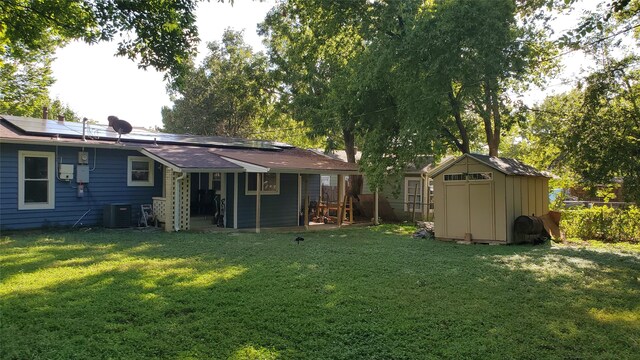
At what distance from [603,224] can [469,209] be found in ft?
18.3

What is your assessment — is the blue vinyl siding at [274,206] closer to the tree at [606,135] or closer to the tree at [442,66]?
the tree at [442,66]

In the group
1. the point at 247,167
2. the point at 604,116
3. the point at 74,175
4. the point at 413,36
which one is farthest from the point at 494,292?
the point at 74,175

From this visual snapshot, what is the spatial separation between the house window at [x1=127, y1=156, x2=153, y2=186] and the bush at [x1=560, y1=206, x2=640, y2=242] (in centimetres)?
1433

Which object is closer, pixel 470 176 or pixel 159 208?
pixel 470 176

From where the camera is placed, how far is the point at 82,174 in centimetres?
1237

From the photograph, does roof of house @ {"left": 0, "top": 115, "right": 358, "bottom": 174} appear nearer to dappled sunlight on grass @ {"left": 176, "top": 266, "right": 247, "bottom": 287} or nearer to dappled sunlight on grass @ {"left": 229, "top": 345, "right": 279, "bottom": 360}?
dappled sunlight on grass @ {"left": 176, "top": 266, "right": 247, "bottom": 287}

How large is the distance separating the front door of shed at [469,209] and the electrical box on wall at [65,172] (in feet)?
35.8

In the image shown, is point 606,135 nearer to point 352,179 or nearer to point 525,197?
point 525,197

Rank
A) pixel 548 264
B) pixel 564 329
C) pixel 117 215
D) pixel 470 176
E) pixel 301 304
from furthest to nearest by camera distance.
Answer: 1. pixel 470 176
2. pixel 117 215
3. pixel 548 264
4. pixel 301 304
5. pixel 564 329

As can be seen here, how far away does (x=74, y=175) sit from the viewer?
12359 millimetres

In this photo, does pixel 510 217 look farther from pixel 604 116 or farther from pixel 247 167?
pixel 247 167

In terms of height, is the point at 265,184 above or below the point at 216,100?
below

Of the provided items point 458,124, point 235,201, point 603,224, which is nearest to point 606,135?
point 458,124

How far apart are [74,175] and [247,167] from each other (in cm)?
485
